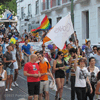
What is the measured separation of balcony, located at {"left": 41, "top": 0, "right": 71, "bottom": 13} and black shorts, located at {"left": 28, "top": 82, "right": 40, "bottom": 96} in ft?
64.2

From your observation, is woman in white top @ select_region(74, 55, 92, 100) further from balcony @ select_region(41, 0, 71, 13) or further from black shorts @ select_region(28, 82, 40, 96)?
balcony @ select_region(41, 0, 71, 13)

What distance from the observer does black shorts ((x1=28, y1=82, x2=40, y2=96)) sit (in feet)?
27.0

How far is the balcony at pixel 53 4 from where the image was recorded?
28188 millimetres

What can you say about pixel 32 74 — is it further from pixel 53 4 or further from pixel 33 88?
pixel 53 4

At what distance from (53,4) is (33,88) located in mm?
23521

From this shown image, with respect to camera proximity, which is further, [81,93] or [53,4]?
[53,4]

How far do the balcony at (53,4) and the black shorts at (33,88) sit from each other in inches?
771

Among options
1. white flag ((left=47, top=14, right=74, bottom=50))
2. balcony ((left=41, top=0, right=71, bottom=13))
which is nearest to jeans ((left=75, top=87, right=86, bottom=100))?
white flag ((left=47, top=14, right=74, bottom=50))

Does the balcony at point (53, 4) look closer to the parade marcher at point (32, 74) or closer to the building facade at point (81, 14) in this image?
the building facade at point (81, 14)

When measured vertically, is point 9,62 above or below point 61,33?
below

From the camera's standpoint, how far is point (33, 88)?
826 centimetres

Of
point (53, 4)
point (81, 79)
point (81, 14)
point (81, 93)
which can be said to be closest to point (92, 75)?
point (81, 79)

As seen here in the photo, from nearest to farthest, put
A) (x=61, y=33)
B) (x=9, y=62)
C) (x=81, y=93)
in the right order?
(x=81, y=93)
(x=61, y=33)
(x=9, y=62)

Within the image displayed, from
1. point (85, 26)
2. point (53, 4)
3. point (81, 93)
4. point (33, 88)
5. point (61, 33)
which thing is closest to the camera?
point (81, 93)
